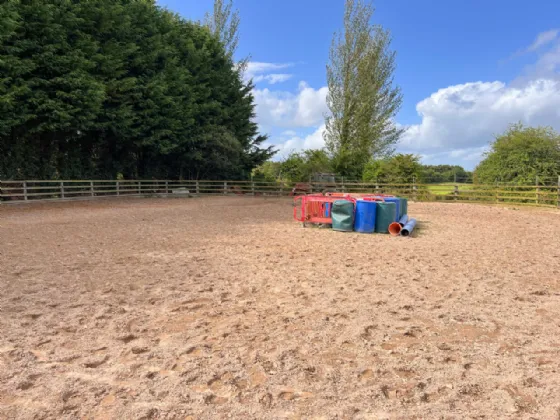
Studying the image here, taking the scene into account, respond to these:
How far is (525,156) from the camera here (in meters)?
17.6

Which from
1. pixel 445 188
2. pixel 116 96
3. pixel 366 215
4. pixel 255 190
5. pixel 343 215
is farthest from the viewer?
pixel 255 190

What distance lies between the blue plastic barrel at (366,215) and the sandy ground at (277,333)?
2384 mm

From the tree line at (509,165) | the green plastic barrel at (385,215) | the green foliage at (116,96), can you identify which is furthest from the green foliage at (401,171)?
the green plastic barrel at (385,215)

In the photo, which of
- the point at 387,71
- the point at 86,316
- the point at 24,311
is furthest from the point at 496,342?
the point at 387,71

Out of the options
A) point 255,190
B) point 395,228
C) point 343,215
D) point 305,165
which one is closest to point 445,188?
point 305,165

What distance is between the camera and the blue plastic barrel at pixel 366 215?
8922mm

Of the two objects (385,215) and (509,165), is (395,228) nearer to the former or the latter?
(385,215)

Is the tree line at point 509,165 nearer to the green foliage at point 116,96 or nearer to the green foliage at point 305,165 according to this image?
the green foliage at point 305,165

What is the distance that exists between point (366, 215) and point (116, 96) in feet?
57.8

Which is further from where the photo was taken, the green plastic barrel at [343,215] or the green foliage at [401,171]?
the green foliage at [401,171]

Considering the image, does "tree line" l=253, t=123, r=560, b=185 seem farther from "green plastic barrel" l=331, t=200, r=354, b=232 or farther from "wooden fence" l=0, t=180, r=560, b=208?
"green plastic barrel" l=331, t=200, r=354, b=232

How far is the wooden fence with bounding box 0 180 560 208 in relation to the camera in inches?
628

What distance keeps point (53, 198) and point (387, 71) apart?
26834 mm

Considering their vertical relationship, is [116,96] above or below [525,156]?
above
